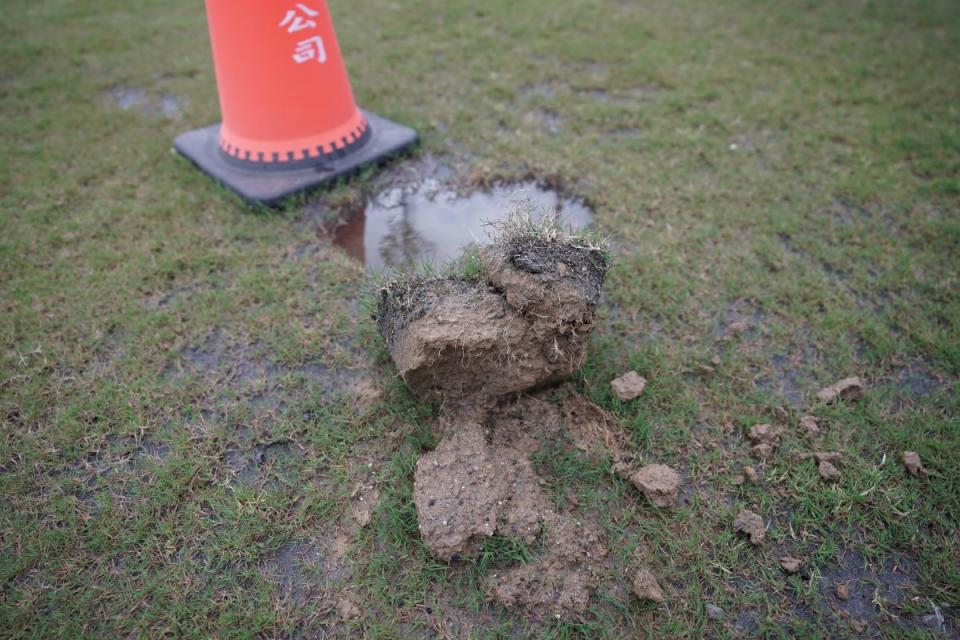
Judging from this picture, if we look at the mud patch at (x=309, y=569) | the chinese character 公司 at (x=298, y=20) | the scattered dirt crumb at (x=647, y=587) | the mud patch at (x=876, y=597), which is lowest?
the mud patch at (x=309, y=569)

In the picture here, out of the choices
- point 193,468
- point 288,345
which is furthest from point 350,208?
point 193,468

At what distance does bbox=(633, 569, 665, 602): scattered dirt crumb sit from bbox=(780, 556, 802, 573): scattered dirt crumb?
419 mm

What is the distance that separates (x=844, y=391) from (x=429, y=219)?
84.9 inches

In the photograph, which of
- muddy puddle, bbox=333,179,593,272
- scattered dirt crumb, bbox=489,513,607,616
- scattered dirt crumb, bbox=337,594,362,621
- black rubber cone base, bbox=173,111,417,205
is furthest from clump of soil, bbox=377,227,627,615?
black rubber cone base, bbox=173,111,417,205

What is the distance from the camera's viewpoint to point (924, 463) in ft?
7.15

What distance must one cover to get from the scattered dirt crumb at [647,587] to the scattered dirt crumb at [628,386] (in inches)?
27.0

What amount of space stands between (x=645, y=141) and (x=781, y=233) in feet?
3.73

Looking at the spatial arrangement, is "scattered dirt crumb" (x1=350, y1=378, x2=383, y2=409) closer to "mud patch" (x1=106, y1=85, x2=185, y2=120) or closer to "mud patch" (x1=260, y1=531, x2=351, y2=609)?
"mud patch" (x1=260, y1=531, x2=351, y2=609)

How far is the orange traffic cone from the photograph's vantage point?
3.17 metres

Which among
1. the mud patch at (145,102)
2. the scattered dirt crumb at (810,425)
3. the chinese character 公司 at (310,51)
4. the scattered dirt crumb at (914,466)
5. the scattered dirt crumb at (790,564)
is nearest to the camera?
the scattered dirt crumb at (790,564)

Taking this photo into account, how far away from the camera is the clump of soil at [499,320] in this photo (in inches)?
81.8

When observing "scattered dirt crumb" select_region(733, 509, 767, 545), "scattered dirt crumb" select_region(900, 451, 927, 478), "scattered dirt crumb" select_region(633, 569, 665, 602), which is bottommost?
"scattered dirt crumb" select_region(633, 569, 665, 602)

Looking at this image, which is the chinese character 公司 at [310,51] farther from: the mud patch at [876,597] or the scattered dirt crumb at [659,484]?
the mud patch at [876,597]

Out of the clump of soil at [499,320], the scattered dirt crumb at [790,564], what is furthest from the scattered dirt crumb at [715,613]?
the clump of soil at [499,320]
